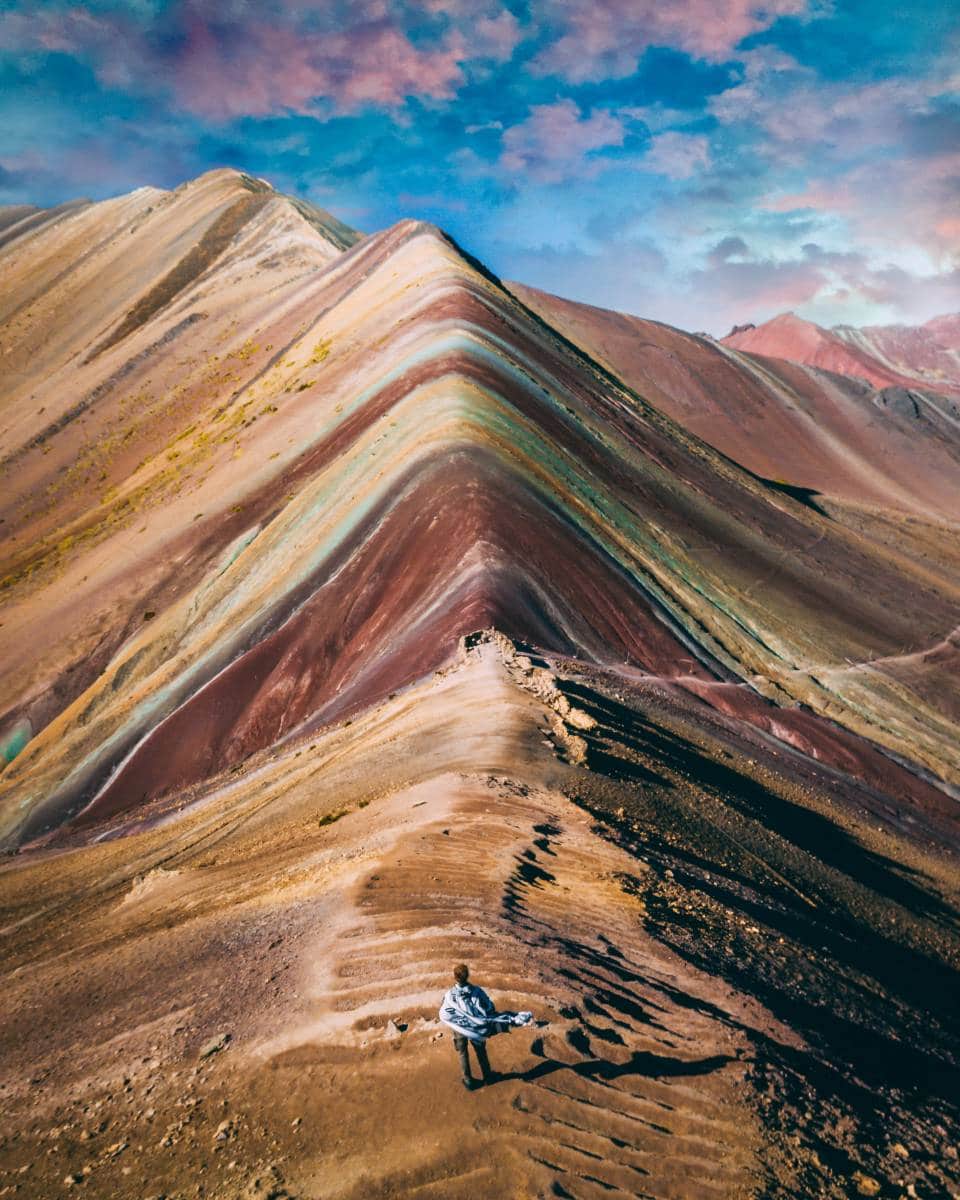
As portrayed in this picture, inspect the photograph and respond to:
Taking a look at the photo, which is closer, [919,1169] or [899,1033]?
[919,1169]

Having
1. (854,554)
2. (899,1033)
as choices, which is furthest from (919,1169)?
(854,554)

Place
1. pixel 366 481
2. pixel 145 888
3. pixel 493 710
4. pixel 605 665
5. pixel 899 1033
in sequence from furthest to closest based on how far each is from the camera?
1. pixel 366 481
2. pixel 605 665
3. pixel 493 710
4. pixel 145 888
5. pixel 899 1033

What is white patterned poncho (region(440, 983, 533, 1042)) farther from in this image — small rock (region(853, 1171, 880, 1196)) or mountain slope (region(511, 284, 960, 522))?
mountain slope (region(511, 284, 960, 522))

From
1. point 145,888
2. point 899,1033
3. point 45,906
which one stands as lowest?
point 45,906

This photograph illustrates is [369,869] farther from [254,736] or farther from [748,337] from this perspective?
→ [748,337]

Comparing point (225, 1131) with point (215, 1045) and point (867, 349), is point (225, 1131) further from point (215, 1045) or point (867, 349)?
point (867, 349)

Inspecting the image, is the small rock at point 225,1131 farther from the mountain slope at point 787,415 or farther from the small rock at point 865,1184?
the mountain slope at point 787,415

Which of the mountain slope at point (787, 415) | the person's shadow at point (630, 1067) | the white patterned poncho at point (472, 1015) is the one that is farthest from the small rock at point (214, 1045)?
the mountain slope at point (787, 415)
